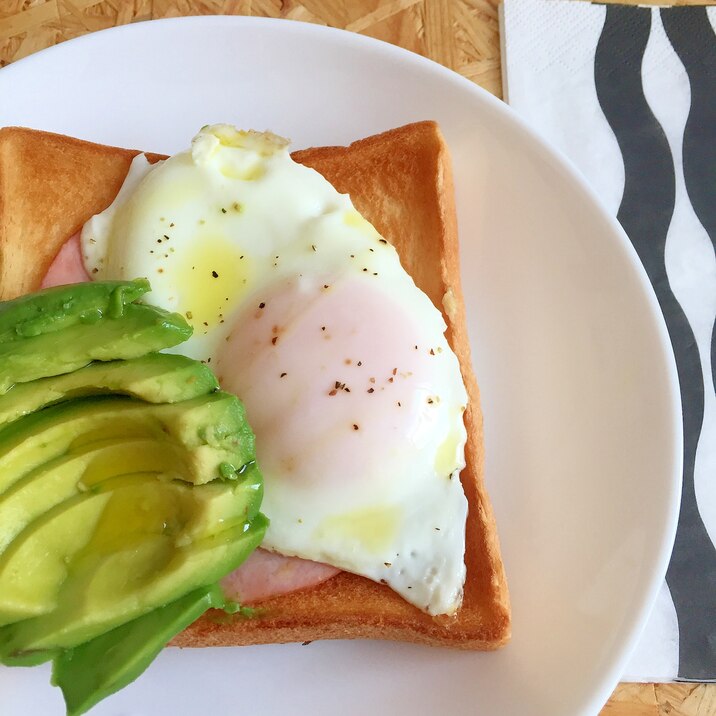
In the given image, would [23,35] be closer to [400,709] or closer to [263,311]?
[263,311]

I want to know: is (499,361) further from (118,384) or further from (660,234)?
(118,384)

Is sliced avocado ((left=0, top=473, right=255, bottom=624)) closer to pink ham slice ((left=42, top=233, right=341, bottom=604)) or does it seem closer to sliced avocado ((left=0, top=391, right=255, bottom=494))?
sliced avocado ((left=0, top=391, right=255, bottom=494))

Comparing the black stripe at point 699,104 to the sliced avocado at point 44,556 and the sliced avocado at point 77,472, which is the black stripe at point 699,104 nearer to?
the sliced avocado at point 77,472

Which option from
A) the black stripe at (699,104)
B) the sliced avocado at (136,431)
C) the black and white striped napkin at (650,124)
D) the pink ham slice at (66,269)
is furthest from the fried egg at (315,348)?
the black stripe at (699,104)

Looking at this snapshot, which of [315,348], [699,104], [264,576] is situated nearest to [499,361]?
[315,348]

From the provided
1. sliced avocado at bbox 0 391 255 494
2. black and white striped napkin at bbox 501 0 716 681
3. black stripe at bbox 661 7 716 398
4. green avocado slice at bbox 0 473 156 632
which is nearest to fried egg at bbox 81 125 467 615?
sliced avocado at bbox 0 391 255 494

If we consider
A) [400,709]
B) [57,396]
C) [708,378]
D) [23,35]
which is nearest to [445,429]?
[400,709]

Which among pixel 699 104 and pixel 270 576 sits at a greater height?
pixel 699 104
